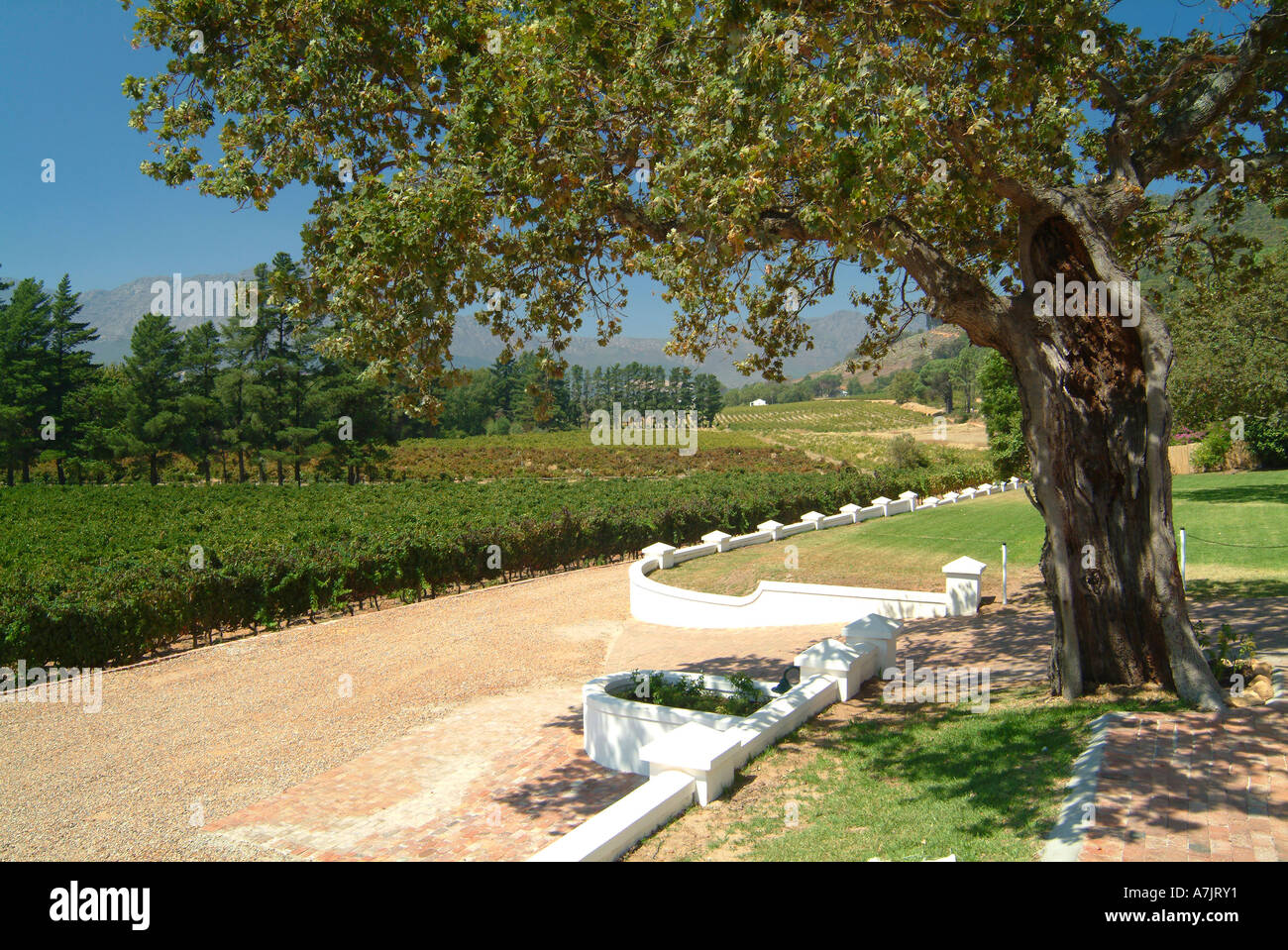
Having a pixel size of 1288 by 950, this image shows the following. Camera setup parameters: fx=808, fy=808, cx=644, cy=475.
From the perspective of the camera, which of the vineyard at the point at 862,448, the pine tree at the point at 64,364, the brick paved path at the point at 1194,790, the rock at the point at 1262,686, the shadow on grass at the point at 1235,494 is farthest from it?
the pine tree at the point at 64,364

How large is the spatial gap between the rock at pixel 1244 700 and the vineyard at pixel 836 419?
80.9 metres

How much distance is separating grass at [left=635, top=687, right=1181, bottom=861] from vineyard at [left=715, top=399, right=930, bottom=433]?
3184 inches

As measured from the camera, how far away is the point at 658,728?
8.00 meters

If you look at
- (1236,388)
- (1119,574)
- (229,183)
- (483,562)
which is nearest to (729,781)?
(1119,574)

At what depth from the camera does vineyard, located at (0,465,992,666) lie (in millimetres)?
13664

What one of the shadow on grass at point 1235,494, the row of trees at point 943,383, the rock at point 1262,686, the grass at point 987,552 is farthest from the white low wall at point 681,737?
the row of trees at point 943,383

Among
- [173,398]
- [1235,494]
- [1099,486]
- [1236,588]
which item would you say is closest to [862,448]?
[1235,494]

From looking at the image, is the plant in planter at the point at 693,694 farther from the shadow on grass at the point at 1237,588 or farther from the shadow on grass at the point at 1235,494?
the shadow on grass at the point at 1235,494

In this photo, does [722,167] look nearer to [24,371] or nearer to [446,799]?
[446,799]

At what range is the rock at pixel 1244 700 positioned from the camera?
7.02 m

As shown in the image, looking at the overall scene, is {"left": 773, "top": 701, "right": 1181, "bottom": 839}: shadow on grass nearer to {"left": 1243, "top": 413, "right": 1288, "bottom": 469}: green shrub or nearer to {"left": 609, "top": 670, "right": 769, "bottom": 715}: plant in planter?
{"left": 609, "top": 670, "right": 769, "bottom": 715}: plant in planter

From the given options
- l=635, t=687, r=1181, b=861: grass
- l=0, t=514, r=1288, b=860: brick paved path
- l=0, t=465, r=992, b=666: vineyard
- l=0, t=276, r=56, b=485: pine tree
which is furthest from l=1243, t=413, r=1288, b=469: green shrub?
l=0, t=276, r=56, b=485: pine tree

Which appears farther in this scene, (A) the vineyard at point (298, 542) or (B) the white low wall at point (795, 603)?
(B) the white low wall at point (795, 603)
